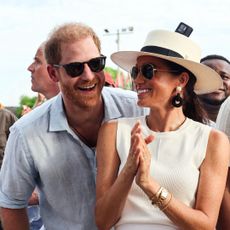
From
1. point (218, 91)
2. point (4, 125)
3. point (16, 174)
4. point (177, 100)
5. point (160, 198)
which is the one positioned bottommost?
point (4, 125)

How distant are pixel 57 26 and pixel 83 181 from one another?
0.91m

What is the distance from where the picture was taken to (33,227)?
4.11m

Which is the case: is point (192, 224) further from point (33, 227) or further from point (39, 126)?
point (33, 227)

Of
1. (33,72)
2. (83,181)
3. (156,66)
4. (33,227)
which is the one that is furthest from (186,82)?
(33,227)

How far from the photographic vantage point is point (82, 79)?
281 centimetres

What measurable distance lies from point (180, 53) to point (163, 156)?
1.83ft

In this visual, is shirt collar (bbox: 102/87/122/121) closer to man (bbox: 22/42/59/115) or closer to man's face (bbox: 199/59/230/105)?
man (bbox: 22/42/59/115)

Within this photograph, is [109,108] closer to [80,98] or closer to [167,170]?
[80,98]

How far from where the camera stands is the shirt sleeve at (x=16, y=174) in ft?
9.73

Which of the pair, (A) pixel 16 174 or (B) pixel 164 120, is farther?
(A) pixel 16 174

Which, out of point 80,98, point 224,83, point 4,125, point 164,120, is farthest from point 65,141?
point 4,125

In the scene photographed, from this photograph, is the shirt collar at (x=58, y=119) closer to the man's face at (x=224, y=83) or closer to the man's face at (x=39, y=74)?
the man's face at (x=39, y=74)

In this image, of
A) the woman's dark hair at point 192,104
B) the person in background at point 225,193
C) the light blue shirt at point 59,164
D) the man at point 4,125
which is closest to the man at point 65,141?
the light blue shirt at point 59,164

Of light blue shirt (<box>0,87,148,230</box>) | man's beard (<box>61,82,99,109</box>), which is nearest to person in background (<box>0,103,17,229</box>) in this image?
light blue shirt (<box>0,87,148,230</box>)
